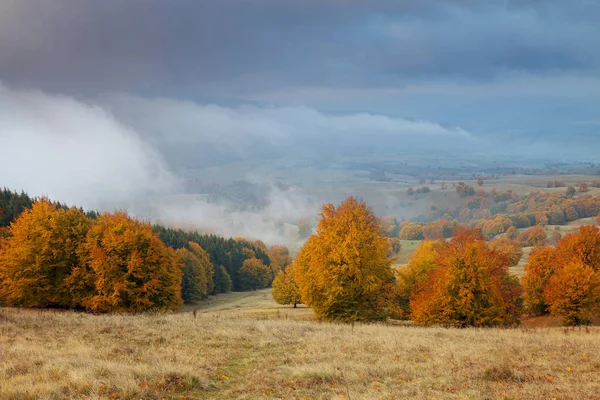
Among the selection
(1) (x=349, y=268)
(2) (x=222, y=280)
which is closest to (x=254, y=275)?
(2) (x=222, y=280)

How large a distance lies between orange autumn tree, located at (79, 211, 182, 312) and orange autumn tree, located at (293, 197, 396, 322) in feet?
55.8

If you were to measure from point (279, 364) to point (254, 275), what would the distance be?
446 ft

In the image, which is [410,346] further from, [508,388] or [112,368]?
[112,368]

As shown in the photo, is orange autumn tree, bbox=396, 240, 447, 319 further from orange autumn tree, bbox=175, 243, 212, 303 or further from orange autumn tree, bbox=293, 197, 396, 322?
orange autumn tree, bbox=175, 243, 212, 303

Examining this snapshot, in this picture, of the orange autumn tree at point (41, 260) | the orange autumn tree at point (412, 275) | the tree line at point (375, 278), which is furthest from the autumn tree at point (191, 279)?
the tree line at point (375, 278)

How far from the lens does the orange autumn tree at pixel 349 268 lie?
41.0m

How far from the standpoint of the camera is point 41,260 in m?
51.1

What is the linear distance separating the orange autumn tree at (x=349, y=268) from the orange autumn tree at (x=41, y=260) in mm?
A: 30588

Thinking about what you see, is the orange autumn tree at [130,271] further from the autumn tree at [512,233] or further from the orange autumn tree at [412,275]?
the autumn tree at [512,233]

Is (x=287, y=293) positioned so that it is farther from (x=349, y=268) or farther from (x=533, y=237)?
(x=533, y=237)

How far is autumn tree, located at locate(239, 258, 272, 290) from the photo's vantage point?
150m

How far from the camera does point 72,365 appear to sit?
1523cm

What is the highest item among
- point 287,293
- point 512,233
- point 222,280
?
point 287,293

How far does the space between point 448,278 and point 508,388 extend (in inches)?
1179
